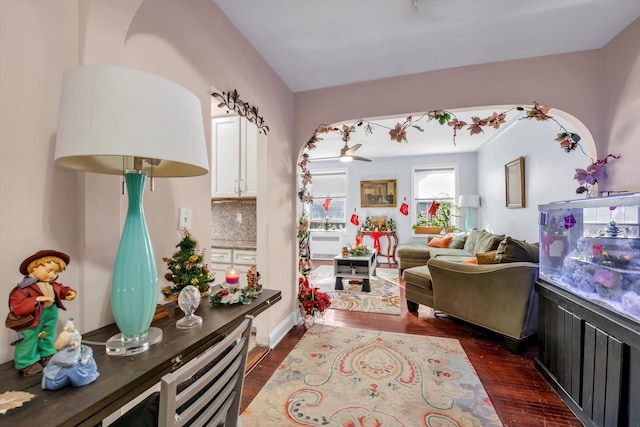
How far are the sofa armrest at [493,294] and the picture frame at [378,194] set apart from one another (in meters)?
3.86

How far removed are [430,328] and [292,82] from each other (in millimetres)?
2916

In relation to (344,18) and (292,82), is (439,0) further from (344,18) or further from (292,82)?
(292,82)

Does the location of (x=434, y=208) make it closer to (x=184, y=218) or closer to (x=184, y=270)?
(x=184, y=218)

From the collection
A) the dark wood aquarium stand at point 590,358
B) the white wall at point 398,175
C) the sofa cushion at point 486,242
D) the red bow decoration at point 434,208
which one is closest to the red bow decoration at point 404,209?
the white wall at point 398,175

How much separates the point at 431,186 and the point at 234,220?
4.83m

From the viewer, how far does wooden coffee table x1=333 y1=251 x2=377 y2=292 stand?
13.6ft

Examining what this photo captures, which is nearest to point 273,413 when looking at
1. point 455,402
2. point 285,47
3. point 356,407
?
point 356,407

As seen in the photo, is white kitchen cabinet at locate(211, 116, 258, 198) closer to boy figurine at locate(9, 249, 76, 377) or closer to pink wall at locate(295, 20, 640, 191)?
pink wall at locate(295, 20, 640, 191)

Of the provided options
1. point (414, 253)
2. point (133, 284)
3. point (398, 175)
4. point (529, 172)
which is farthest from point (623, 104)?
point (398, 175)

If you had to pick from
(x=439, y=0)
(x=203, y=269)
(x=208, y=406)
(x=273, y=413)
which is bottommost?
→ (x=273, y=413)

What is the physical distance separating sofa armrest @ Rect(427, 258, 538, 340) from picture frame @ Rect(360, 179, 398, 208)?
3.86m

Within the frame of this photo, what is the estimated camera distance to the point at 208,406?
32.9 inches

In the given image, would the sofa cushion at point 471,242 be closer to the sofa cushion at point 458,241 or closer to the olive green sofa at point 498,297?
the sofa cushion at point 458,241

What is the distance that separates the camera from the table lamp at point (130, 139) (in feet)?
2.35
